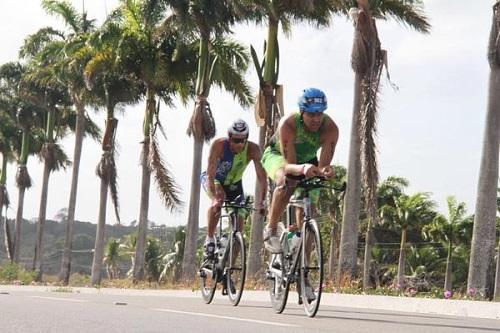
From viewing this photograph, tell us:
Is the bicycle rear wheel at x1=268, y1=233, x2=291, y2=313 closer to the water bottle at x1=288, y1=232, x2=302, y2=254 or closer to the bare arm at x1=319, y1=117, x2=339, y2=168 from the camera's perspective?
the water bottle at x1=288, y1=232, x2=302, y2=254

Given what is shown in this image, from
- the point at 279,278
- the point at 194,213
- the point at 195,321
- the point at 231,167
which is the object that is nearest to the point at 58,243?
the point at 194,213

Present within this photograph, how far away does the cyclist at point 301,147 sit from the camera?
305 inches

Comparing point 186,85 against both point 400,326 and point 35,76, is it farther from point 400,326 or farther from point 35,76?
point 400,326

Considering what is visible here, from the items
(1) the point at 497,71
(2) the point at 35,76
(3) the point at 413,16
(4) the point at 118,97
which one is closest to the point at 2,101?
(2) the point at 35,76

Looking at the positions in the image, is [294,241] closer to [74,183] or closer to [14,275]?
[14,275]

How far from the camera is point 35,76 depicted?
137 feet

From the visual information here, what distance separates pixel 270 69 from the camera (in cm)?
2402

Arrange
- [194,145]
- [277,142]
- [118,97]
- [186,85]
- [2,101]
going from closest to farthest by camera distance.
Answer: [277,142] → [194,145] → [186,85] → [118,97] → [2,101]

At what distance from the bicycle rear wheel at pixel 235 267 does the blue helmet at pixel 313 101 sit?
2687mm

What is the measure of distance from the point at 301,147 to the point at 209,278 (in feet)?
11.4

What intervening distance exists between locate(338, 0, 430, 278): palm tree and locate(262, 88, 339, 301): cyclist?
12.3m

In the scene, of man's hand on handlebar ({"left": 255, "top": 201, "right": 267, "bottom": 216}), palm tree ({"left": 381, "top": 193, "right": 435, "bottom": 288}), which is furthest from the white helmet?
palm tree ({"left": 381, "top": 193, "right": 435, "bottom": 288})

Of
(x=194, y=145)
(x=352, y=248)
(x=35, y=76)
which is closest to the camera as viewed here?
(x=352, y=248)

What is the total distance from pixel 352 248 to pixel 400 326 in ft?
45.9
